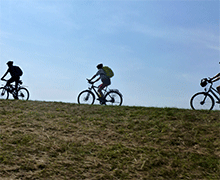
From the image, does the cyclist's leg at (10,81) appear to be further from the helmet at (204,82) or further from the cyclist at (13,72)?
the helmet at (204,82)

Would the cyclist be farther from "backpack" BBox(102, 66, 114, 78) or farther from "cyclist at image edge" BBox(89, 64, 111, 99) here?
"backpack" BBox(102, 66, 114, 78)

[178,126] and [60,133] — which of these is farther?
[178,126]

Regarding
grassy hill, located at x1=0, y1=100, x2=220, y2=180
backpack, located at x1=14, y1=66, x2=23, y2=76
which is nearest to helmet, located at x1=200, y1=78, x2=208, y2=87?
grassy hill, located at x1=0, y1=100, x2=220, y2=180

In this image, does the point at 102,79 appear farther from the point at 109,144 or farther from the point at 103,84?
the point at 109,144

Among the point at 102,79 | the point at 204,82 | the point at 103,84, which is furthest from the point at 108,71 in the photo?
the point at 204,82

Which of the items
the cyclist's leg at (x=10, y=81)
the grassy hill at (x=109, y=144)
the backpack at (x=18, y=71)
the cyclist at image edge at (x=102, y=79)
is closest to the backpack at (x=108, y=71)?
the cyclist at image edge at (x=102, y=79)

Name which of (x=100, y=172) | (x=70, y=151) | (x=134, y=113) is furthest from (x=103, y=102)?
(x=100, y=172)

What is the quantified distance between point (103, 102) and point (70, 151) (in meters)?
6.77

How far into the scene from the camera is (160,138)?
28.5ft

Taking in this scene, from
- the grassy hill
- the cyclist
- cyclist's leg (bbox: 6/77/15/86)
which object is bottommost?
the grassy hill

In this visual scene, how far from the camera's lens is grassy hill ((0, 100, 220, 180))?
689cm

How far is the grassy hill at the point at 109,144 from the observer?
6.89 metres

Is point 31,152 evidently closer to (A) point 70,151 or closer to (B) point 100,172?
(A) point 70,151

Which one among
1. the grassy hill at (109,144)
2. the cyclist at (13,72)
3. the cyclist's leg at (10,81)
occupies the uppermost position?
the cyclist at (13,72)
